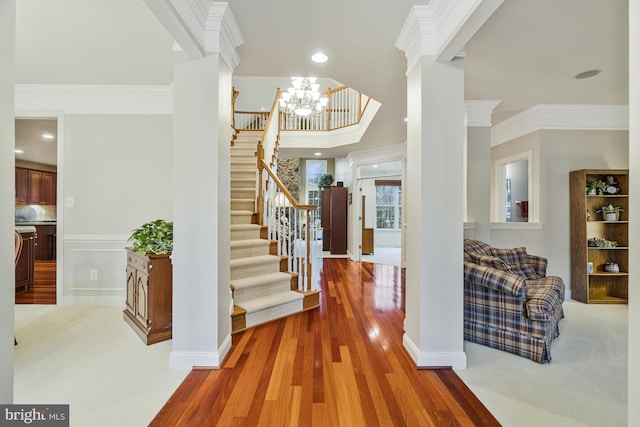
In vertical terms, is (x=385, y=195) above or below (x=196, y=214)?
above

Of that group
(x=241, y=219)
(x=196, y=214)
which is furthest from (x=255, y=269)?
(x=196, y=214)

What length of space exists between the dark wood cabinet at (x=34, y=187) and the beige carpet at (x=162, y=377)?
548 centimetres

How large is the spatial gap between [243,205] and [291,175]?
5.29m

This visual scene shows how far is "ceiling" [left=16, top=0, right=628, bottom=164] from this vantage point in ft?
7.09

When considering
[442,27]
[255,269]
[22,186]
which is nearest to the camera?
[442,27]

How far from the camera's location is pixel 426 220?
223cm

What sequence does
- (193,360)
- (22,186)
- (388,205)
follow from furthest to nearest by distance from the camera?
(388,205), (22,186), (193,360)

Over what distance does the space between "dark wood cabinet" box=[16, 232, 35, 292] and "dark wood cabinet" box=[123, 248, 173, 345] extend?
2.83 m

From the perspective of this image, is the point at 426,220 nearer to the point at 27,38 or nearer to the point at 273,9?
the point at 273,9

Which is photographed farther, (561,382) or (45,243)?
(45,243)

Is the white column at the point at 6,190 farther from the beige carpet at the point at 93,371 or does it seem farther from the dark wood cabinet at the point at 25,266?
the dark wood cabinet at the point at 25,266

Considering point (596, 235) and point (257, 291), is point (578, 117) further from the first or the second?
point (257, 291)

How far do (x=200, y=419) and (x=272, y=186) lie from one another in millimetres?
2792

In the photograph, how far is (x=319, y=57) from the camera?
9.02 feet
